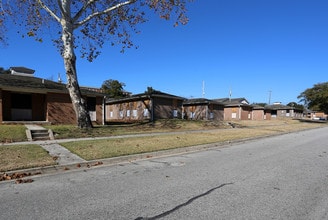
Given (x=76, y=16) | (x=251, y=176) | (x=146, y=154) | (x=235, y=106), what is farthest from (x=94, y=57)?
(x=235, y=106)

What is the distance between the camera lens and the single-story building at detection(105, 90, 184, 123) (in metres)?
33.4

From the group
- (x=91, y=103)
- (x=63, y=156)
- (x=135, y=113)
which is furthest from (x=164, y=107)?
(x=63, y=156)

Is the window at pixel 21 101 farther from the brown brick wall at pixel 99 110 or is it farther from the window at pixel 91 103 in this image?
the brown brick wall at pixel 99 110

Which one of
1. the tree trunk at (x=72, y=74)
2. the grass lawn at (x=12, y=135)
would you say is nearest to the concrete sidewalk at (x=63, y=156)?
the grass lawn at (x=12, y=135)

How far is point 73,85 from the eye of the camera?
17078 mm

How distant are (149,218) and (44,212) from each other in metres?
1.75

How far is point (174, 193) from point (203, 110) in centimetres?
3723

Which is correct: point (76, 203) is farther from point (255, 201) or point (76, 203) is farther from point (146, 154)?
point (146, 154)

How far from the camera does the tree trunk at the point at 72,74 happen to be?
55.0 ft

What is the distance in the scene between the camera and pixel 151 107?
33031 mm

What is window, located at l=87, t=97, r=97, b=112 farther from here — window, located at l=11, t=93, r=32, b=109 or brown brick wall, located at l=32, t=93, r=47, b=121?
window, located at l=11, t=93, r=32, b=109

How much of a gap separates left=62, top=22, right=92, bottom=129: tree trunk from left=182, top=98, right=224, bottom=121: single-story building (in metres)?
27.0

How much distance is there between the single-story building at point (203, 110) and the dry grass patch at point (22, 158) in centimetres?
3355

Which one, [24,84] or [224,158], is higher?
[24,84]
